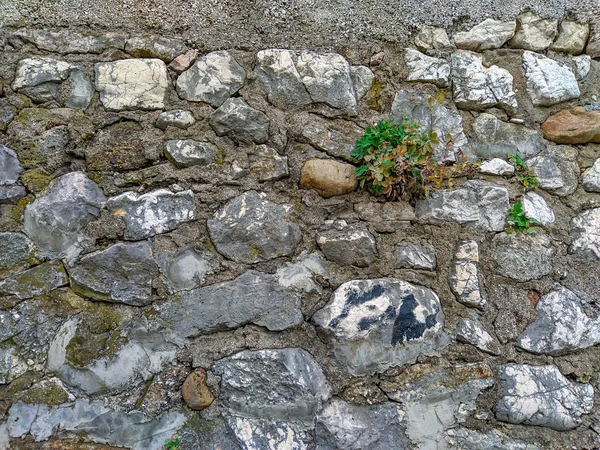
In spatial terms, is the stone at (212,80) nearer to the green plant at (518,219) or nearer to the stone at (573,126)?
the green plant at (518,219)

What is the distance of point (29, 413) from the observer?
131 centimetres

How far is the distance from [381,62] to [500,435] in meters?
1.31

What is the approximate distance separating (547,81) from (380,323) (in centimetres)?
113

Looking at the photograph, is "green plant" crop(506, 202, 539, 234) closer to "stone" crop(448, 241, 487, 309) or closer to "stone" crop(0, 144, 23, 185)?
"stone" crop(448, 241, 487, 309)

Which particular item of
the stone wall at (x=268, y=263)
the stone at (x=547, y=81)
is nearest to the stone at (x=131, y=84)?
the stone wall at (x=268, y=263)

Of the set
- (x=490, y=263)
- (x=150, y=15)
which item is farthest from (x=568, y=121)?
(x=150, y=15)

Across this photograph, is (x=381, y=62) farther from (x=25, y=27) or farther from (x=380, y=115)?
(x=25, y=27)

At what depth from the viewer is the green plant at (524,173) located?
167 cm

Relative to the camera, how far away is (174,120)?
1514 millimetres

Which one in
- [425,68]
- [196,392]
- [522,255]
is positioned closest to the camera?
[196,392]

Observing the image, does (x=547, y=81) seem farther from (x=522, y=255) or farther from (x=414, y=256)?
(x=414, y=256)

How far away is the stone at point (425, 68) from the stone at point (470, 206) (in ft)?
1.31

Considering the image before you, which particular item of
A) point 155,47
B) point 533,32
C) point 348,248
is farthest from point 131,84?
point 533,32

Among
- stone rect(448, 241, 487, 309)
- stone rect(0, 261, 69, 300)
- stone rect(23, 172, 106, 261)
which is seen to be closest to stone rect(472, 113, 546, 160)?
stone rect(448, 241, 487, 309)
